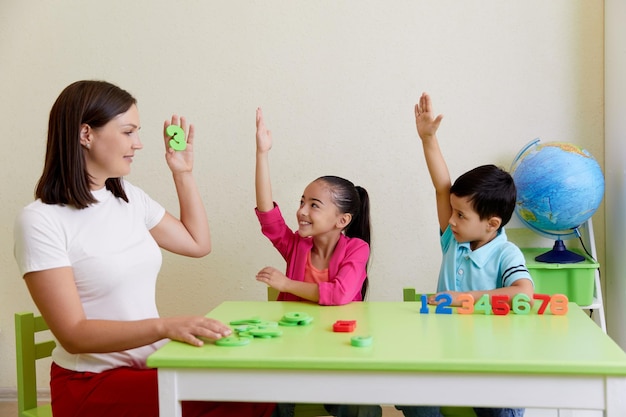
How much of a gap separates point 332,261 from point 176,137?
2.13 feet

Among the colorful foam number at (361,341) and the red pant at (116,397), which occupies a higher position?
the colorful foam number at (361,341)

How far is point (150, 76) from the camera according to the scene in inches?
137

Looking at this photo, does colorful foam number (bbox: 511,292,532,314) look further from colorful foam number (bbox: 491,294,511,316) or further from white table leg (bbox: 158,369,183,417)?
white table leg (bbox: 158,369,183,417)

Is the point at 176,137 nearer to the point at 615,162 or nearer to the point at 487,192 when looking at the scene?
the point at 487,192

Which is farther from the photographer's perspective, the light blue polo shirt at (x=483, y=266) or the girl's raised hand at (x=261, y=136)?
the girl's raised hand at (x=261, y=136)

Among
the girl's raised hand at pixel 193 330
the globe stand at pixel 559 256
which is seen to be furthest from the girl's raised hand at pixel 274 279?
the globe stand at pixel 559 256

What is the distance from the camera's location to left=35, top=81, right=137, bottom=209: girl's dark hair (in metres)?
1.96

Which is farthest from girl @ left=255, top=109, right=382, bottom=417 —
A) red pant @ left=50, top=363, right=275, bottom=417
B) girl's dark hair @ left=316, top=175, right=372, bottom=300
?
red pant @ left=50, top=363, right=275, bottom=417

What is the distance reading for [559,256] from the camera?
9.99 feet

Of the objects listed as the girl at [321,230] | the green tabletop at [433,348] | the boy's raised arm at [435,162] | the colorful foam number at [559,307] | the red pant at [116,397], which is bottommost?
the red pant at [116,397]

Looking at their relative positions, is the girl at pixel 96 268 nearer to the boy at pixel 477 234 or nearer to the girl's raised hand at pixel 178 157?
the girl's raised hand at pixel 178 157

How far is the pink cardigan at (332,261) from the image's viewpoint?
2281mm

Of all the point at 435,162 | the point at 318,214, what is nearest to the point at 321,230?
the point at 318,214

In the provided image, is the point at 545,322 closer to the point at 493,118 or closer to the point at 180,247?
the point at 180,247
